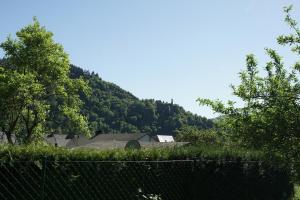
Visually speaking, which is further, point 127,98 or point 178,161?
point 127,98

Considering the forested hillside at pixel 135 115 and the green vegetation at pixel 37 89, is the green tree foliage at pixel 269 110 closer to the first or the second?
the green vegetation at pixel 37 89

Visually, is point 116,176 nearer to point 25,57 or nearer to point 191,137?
point 25,57

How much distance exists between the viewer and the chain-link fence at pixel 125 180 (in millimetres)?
8984

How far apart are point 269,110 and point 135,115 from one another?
128 meters

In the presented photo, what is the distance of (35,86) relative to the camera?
2964cm

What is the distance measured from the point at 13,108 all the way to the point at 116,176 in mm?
21711

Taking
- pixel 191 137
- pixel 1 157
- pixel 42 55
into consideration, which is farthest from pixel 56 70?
pixel 191 137

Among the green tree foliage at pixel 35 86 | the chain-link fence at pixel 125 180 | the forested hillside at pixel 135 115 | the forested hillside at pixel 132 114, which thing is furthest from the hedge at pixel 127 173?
the forested hillside at pixel 135 115

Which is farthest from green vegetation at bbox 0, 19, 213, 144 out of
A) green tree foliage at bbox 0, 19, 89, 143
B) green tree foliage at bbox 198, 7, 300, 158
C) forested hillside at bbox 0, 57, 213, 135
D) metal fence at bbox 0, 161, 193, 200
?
forested hillside at bbox 0, 57, 213, 135

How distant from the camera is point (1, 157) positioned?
8922mm

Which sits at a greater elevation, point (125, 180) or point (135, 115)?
point (135, 115)

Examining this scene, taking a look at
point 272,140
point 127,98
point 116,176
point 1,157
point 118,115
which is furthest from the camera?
point 127,98

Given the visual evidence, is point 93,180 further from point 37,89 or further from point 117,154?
point 37,89

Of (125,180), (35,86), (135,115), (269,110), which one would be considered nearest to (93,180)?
(125,180)
